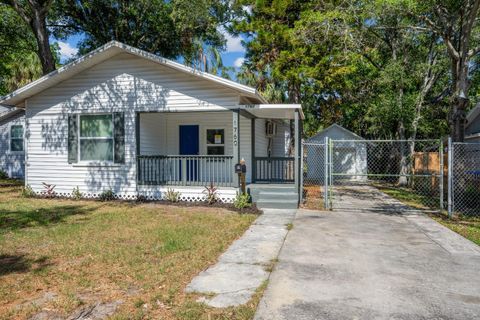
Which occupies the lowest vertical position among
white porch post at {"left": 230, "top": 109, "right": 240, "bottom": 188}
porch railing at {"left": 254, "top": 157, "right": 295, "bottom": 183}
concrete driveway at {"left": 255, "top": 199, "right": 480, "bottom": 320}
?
concrete driveway at {"left": 255, "top": 199, "right": 480, "bottom": 320}

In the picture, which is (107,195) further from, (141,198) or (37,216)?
(37,216)

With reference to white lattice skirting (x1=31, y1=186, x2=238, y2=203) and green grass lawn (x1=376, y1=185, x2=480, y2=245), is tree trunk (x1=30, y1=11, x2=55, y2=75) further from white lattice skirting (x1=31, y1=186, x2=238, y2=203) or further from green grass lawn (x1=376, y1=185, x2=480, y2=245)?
green grass lawn (x1=376, y1=185, x2=480, y2=245)

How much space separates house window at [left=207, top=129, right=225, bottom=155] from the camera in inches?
535

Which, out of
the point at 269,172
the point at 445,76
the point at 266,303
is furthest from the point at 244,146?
the point at 445,76

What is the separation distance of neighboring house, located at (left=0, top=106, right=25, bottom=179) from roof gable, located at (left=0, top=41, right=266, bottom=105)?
23.6 feet

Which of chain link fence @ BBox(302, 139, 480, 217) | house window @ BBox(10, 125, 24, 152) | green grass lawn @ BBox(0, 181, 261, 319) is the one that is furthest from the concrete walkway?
house window @ BBox(10, 125, 24, 152)

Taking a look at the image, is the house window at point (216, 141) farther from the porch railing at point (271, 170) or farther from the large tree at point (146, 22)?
the large tree at point (146, 22)

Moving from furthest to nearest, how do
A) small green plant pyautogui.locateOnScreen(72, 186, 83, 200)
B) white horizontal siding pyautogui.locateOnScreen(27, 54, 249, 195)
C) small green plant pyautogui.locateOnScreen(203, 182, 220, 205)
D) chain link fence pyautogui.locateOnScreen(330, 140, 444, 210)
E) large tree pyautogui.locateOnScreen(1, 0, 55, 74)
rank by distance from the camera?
chain link fence pyautogui.locateOnScreen(330, 140, 444, 210), large tree pyautogui.locateOnScreen(1, 0, 55, 74), small green plant pyautogui.locateOnScreen(72, 186, 83, 200), white horizontal siding pyautogui.locateOnScreen(27, 54, 249, 195), small green plant pyautogui.locateOnScreen(203, 182, 220, 205)

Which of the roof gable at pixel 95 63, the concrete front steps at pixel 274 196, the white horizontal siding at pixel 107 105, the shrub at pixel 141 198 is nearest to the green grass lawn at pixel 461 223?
the concrete front steps at pixel 274 196

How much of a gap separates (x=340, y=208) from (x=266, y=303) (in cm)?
738

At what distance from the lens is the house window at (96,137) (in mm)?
11656

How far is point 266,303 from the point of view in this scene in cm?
392

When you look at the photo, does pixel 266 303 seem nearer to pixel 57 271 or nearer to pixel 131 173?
pixel 57 271

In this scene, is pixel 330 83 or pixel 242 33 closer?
pixel 330 83
